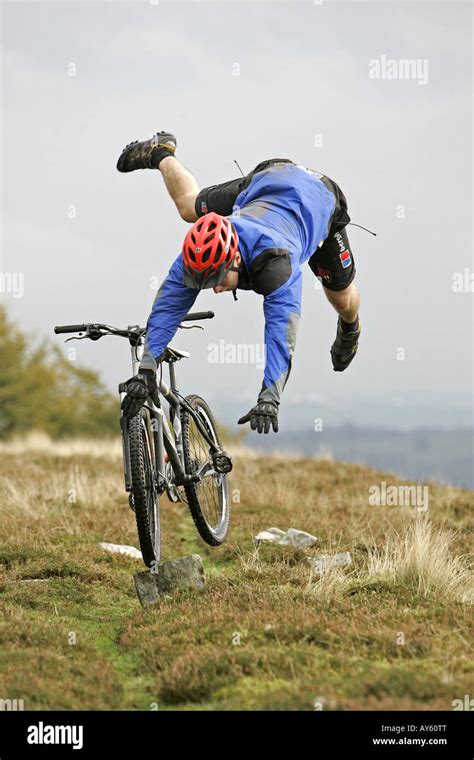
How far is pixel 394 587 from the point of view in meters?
8.67

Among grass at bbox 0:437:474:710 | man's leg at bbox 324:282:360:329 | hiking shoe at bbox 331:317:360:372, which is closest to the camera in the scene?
Answer: grass at bbox 0:437:474:710

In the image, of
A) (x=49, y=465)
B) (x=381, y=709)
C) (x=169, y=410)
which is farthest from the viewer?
(x=49, y=465)

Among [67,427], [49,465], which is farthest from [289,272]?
[67,427]

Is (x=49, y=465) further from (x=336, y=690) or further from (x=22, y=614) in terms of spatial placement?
(x=336, y=690)

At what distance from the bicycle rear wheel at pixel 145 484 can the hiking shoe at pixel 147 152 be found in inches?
144

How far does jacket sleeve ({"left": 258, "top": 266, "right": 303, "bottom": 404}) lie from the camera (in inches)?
325

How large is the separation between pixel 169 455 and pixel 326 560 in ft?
6.28

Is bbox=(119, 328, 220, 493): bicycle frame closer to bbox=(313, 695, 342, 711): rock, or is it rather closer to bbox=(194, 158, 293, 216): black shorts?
bbox=(194, 158, 293, 216): black shorts

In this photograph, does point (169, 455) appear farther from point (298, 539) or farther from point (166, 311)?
point (298, 539)

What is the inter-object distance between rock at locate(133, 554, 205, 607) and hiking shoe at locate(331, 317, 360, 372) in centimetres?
409

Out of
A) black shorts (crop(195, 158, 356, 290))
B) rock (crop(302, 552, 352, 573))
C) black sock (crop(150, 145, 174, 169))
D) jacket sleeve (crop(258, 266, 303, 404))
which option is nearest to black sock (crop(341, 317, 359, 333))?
black shorts (crop(195, 158, 356, 290))

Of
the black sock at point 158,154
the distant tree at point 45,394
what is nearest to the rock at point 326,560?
the black sock at point 158,154

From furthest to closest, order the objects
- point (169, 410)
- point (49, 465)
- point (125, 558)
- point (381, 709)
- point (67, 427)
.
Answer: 1. point (67, 427)
2. point (49, 465)
3. point (125, 558)
4. point (169, 410)
5. point (381, 709)
